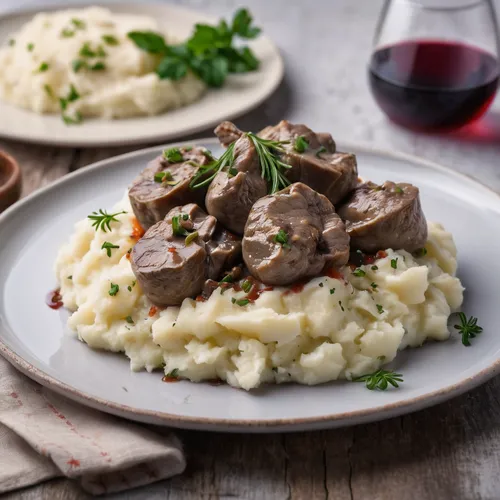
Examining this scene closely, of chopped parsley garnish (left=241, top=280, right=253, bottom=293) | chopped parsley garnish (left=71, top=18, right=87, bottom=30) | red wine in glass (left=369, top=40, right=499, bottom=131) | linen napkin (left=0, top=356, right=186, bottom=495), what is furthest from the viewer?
chopped parsley garnish (left=71, top=18, right=87, bottom=30)

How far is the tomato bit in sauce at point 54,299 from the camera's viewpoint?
17.6ft

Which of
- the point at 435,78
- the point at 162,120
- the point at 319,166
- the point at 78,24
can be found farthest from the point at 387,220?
the point at 78,24

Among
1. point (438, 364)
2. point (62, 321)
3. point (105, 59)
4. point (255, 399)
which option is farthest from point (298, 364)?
point (105, 59)

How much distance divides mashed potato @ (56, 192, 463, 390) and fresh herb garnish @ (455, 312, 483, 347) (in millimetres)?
97

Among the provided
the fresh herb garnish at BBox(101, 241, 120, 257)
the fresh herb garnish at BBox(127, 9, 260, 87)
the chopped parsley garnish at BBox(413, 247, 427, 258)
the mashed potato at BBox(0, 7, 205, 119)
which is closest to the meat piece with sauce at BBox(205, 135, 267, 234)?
the fresh herb garnish at BBox(101, 241, 120, 257)

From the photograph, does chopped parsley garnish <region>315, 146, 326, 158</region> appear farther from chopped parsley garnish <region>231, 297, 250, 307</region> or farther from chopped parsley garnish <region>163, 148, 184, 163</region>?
chopped parsley garnish <region>231, 297, 250, 307</region>

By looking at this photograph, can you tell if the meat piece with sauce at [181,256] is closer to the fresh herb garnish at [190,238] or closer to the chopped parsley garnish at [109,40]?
the fresh herb garnish at [190,238]

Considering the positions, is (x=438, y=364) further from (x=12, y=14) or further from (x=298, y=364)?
(x=12, y=14)

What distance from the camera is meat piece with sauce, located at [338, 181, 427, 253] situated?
5.13 m

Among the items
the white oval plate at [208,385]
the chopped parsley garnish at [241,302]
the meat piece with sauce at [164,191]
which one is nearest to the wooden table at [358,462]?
the white oval plate at [208,385]

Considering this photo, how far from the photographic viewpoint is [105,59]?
838 centimetres

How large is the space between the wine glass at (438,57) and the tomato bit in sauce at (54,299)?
12.5 feet

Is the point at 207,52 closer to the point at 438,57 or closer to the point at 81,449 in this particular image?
the point at 438,57

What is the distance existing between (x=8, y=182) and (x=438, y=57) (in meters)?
3.93
